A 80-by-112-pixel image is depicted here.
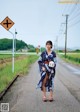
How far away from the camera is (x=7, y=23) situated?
2092 centimetres

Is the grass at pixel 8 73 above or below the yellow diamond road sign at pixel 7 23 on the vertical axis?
below

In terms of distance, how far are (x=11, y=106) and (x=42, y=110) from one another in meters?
1.05

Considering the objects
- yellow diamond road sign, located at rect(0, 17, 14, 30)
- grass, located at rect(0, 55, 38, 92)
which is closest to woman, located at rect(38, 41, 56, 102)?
grass, located at rect(0, 55, 38, 92)

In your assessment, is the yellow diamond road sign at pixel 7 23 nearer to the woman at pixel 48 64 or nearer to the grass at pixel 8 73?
the grass at pixel 8 73

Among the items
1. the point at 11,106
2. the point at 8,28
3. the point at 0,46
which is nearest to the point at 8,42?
the point at 0,46

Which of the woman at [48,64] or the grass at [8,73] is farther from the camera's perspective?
the grass at [8,73]

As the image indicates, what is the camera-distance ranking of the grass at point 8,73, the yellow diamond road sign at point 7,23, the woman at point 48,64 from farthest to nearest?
the yellow diamond road sign at point 7,23
the grass at point 8,73
the woman at point 48,64

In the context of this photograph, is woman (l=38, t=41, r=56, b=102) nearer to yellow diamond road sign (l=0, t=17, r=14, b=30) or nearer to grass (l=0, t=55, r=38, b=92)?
grass (l=0, t=55, r=38, b=92)

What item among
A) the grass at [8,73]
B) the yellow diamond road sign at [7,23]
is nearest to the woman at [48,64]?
the grass at [8,73]

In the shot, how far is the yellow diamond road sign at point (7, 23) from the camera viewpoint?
68.3 feet

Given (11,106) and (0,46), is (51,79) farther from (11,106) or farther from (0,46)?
(0,46)

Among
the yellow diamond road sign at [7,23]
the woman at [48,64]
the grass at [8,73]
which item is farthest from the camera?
the yellow diamond road sign at [7,23]

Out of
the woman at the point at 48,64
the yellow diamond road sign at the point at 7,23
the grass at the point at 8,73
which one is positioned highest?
the yellow diamond road sign at the point at 7,23

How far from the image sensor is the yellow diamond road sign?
2082cm
